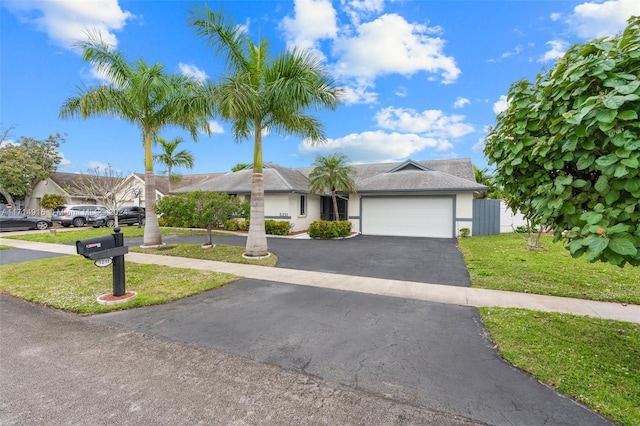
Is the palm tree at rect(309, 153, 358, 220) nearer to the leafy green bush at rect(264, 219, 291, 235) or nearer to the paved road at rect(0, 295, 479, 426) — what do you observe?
the leafy green bush at rect(264, 219, 291, 235)

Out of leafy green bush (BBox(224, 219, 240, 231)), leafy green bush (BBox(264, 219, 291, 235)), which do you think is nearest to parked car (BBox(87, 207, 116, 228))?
leafy green bush (BBox(224, 219, 240, 231))

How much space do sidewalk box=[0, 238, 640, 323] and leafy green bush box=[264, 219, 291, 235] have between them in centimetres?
720

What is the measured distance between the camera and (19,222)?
65.1 ft

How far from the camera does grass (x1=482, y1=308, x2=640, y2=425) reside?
281 centimetres

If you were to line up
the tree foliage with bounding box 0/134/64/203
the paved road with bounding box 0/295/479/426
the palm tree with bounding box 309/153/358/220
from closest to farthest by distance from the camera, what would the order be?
1. the paved road with bounding box 0/295/479/426
2. the palm tree with bounding box 309/153/358/220
3. the tree foliage with bounding box 0/134/64/203

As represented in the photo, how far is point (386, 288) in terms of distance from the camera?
6.80 meters

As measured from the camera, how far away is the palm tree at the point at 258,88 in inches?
342

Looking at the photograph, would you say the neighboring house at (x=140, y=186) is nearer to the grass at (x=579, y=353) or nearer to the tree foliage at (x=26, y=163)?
the tree foliage at (x=26, y=163)

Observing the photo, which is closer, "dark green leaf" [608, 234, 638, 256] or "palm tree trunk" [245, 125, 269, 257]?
"dark green leaf" [608, 234, 638, 256]

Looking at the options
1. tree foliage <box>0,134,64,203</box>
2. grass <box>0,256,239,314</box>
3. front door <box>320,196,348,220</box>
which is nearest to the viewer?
grass <box>0,256,239,314</box>

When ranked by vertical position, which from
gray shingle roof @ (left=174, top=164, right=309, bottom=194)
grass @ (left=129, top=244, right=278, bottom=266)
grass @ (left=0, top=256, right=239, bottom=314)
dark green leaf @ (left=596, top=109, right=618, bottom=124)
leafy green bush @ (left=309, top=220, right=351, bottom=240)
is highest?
gray shingle roof @ (left=174, top=164, right=309, bottom=194)

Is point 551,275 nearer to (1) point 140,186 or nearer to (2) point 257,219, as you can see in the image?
(2) point 257,219

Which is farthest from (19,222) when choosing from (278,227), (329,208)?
(329,208)

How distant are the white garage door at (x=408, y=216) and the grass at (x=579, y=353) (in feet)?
38.6
